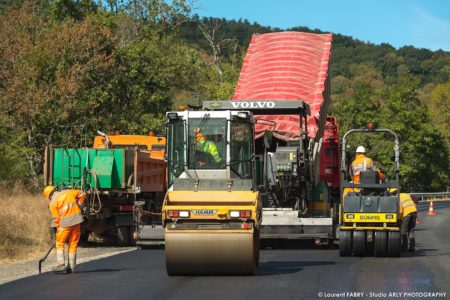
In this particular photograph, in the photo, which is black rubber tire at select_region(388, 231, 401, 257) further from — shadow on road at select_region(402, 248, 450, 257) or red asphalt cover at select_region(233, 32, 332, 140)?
red asphalt cover at select_region(233, 32, 332, 140)

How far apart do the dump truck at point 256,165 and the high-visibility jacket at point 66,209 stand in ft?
5.50

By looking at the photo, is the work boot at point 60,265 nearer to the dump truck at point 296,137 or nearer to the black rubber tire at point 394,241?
the dump truck at point 296,137

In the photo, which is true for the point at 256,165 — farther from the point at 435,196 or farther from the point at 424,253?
the point at 435,196

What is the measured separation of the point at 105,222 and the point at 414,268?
842 cm

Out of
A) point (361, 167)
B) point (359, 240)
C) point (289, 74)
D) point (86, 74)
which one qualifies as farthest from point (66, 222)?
point (86, 74)

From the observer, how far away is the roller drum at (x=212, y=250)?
12.4 m

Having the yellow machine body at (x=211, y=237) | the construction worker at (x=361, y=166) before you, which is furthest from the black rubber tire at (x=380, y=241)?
the yellow machine body at (x=211, y=237)

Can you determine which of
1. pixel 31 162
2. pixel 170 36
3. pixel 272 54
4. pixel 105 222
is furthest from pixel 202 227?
pixel 170 36

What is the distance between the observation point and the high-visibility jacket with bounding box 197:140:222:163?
1453 cm

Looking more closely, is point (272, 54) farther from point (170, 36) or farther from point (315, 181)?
point (170, 36)

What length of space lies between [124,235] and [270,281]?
861 cm

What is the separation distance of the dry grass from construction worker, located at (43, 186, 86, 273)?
3.66m

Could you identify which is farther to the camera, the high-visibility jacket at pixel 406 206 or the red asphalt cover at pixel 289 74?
the red asphalt cover at pixel 289 74

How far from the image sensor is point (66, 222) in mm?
13914
